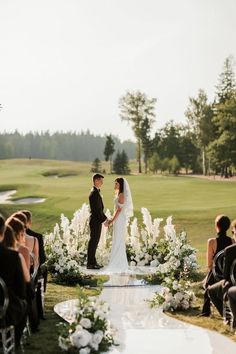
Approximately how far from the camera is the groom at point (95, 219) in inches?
601

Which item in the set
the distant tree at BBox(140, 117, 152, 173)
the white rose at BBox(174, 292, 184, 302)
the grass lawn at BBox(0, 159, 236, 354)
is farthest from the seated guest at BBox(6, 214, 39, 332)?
the distant tree at BBox(140, 117, 152, 173)

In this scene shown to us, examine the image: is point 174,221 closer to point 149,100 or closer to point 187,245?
point 187,245

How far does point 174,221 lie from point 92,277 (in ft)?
47.4

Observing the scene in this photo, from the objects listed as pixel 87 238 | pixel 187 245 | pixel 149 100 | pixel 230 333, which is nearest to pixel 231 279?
pixel 230 333

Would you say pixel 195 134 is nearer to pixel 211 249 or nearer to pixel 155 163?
pixel 155 163

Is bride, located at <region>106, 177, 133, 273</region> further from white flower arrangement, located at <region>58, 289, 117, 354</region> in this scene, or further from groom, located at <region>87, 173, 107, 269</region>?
white flower arrangement, located at <region>58, 289, 117, 354</region>

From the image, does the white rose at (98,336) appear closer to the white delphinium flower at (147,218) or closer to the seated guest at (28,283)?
the seated guest at (28,283)

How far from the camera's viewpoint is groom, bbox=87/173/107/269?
1526 cm

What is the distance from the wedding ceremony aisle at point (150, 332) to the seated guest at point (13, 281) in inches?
33.6

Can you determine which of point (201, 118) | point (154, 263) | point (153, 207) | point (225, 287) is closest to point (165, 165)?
point (201, 118)

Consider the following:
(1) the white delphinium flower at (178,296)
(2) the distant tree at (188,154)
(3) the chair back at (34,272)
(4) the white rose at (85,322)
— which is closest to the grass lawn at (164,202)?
(1) the white delphinium flower at (178,296)

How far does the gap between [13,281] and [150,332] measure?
2465mm

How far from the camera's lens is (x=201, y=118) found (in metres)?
79.4

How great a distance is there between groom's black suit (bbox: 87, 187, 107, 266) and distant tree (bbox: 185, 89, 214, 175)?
63.1 metres
